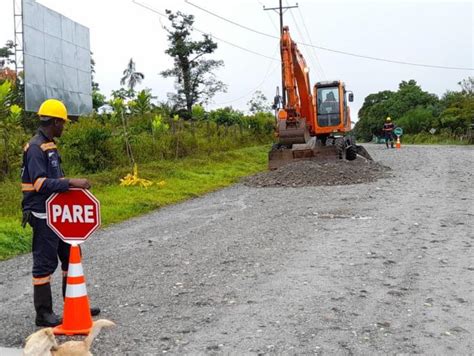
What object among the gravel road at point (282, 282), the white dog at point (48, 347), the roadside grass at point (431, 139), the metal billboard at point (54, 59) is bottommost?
the gravel road at point (282, 282)

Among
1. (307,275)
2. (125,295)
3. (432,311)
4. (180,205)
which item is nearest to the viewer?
(432,311)

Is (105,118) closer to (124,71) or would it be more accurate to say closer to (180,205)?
(180,205)

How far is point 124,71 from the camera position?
5925cm

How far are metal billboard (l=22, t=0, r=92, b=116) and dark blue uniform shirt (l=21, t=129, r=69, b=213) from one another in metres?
13.5

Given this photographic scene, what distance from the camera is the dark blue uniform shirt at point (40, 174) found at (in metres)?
4.39

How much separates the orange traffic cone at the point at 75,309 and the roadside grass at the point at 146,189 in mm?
3803

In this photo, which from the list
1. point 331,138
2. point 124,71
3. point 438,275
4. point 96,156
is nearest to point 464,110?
point 331,138

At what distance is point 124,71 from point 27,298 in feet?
184

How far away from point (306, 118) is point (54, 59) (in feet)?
31.6

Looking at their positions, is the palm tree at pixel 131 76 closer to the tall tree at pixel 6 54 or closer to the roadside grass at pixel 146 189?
the tall tree at pixel 6 54

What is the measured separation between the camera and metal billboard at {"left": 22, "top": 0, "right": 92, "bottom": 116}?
17.8 metres

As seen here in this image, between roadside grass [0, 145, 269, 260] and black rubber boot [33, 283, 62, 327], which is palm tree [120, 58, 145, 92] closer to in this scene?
roadside grass [0, 145, 269, 260]

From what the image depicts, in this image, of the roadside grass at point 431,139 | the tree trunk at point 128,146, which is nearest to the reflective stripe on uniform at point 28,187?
→ the tree trunk at point 128,146

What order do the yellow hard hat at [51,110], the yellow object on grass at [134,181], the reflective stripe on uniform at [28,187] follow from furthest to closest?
the yellow object on grass at [134,181] < the yellow hard hat at [51,110] < the reflective stripe on uniform at [28,187]
